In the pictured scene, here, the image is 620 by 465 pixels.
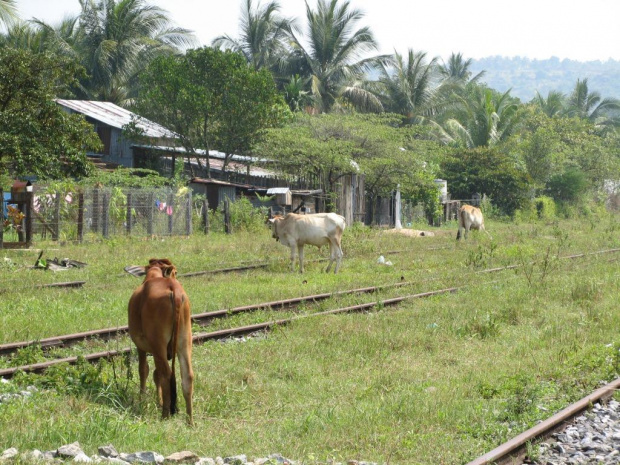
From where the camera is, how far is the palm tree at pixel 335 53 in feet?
169

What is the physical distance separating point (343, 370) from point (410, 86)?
46.4 metres

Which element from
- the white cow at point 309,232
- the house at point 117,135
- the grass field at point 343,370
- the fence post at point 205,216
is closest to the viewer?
the grass field at point 343,370

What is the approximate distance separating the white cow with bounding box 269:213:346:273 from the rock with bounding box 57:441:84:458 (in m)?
12.7

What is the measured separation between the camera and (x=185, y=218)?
27094mm

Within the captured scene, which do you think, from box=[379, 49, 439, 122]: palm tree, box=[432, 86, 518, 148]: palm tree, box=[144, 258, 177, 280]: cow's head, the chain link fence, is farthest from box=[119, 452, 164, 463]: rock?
box=[379, 49, 439, 122]: palm tree

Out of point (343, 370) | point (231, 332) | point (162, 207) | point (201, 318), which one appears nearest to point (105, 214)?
point (162, 207)

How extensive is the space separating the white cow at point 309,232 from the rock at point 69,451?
1267 centimetres

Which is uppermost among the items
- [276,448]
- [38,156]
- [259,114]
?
[259,114]

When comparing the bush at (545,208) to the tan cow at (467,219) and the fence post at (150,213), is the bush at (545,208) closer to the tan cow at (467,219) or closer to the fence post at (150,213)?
the tan cow at (467,219)

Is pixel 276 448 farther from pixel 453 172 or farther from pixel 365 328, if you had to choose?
pixel 453 172

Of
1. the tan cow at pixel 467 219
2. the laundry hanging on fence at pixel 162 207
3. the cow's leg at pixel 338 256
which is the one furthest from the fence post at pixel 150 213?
the tan cow at pixel 467 219

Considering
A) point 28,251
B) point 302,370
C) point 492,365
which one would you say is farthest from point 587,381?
point 28,251

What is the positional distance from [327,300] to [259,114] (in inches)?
917

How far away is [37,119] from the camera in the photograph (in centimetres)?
2158
